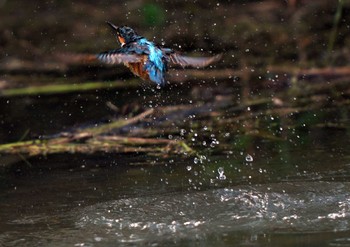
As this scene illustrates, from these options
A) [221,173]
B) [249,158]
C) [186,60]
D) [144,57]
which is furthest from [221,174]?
[144,57]

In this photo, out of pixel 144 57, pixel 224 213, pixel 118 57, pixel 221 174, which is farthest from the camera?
pixel 221 174

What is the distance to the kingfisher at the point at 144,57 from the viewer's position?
12.9 feet

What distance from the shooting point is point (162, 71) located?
4074 millimetres

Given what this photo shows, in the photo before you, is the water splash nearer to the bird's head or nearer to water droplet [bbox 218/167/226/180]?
water droplet [bbox 218/167/226/180]

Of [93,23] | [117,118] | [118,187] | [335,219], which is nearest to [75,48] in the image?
[93,23]

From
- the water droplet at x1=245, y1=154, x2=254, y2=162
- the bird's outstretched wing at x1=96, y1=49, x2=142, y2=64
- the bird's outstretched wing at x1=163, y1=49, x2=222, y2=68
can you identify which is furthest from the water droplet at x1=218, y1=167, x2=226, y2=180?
the bird's outstretched wing at x1=96, y1=49, x2=142, y2=64

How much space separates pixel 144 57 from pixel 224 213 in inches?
29.6

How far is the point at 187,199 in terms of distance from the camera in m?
4.01

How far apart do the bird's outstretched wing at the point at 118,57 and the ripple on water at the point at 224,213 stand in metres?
0.60

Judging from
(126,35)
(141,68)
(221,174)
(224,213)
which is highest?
(126,35)

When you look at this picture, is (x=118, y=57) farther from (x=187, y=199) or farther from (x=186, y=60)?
(x=187, y=199)

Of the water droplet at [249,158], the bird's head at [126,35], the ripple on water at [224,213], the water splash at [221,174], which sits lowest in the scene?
the ripple on water at [224,213]

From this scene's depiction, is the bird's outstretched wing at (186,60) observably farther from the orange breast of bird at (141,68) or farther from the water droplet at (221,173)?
the water droplet at (221,173)

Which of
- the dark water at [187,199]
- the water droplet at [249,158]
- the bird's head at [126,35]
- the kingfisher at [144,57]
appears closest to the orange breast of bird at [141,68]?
the kingfisher at [144,57]
